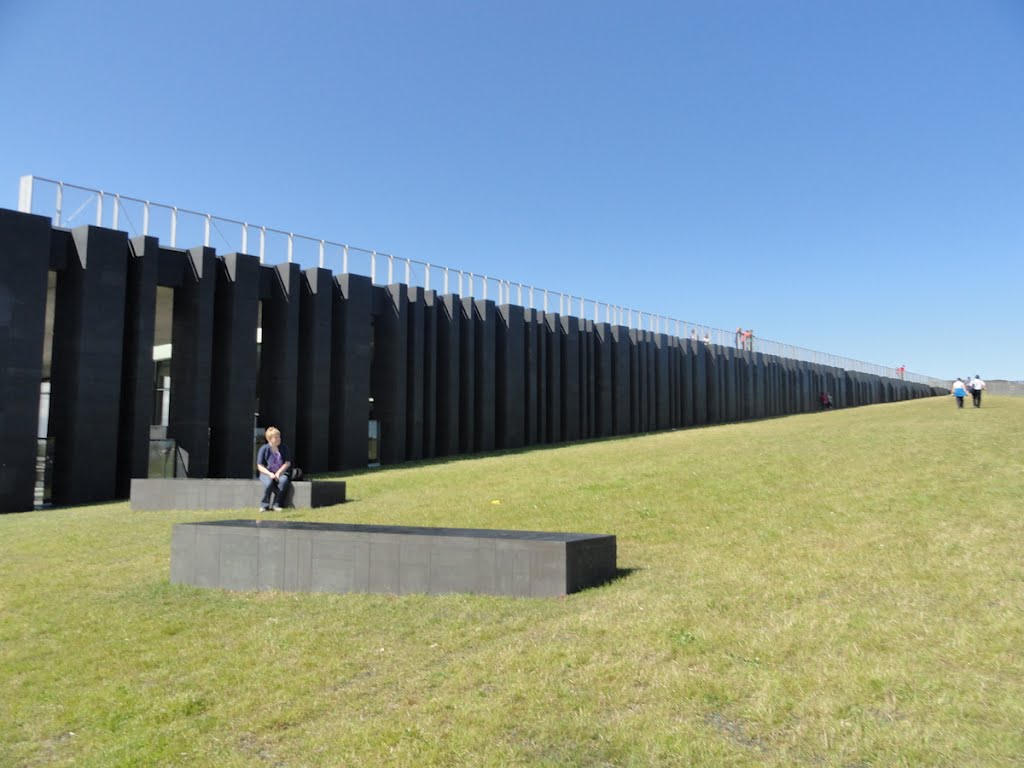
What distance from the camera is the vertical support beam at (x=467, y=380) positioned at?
36625mm

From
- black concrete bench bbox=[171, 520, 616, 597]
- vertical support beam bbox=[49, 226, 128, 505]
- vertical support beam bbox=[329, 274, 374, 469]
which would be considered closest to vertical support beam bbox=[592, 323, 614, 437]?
vertical support beam bbox=[329, 274, 374, 469]

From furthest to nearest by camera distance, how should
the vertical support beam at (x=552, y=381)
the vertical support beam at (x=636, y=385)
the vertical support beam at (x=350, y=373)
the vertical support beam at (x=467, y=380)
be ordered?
the vertical support beam at (x=636, y=385) < the vertical support beam at (x=552, y=381) < the vertical support beam at (x=467, y=380) < the vertical support beam at (x=350, y=373)

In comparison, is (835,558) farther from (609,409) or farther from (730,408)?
(730,408)

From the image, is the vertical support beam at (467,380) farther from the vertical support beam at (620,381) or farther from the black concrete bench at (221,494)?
the black concrete bench at (221,494)

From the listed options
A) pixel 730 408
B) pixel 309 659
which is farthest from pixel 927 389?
pixel 309 659

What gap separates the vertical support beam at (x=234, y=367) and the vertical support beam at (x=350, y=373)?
12.4 feet

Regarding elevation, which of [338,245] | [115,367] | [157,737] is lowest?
[157,737]

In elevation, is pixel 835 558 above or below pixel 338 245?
below

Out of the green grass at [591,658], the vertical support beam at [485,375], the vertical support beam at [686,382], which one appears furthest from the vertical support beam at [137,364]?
the vertical support beam at [686,382]

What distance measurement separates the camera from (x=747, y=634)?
7414mm

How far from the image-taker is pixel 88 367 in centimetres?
2338

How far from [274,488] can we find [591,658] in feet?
39.5

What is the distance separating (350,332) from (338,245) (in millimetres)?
3671

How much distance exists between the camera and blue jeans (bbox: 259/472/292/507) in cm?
1721
